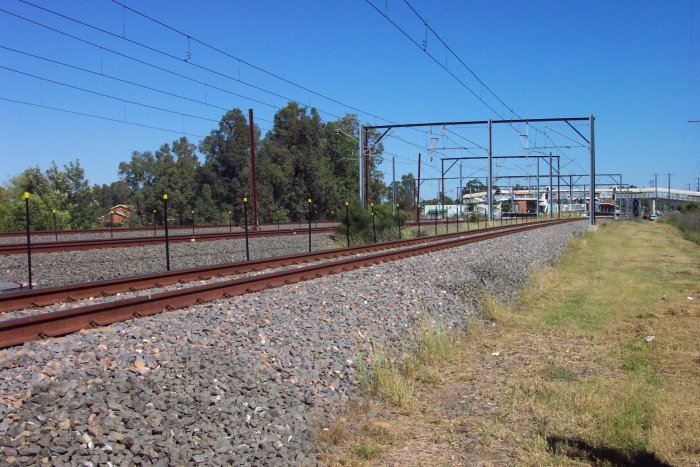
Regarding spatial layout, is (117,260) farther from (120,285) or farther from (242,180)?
(242,180)

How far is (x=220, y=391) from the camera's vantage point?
606cm

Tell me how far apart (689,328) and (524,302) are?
13.5 feet

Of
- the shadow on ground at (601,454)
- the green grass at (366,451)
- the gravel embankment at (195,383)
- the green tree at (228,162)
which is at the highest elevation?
the green tree at (228,162)

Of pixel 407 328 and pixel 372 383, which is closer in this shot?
pixel 372 383

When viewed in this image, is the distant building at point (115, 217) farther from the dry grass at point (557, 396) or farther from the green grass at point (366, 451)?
the green grass at point (366, 451)

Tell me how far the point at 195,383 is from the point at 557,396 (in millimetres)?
4034

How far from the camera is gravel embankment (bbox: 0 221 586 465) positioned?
489 cm

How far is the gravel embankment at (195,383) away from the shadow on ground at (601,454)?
2.26 m

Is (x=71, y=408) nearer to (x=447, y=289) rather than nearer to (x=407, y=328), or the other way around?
(x=407, y=328)

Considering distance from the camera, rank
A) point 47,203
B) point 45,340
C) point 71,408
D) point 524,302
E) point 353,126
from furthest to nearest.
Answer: point 353,126, point 47,203, point 524,302, point 45,340, point 71,408

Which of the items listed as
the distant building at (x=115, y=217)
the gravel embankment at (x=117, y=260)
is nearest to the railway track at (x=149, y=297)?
the gravel embankment at (x=117, y=260)

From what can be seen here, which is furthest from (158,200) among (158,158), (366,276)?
(366,276)

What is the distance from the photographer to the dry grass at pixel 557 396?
232 inches

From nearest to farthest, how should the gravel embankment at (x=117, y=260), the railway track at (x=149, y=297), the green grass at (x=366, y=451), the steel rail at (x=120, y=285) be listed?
the green grass at (x=366, y=451) < the railway track at (x=149, y=297) < the steel rail at (x=120, y=285) < the gravel embankment at (x=117, y=260)
